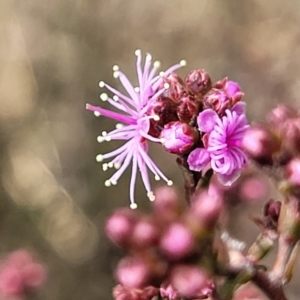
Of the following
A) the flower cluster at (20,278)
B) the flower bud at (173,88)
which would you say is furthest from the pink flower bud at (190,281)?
the flower cluster at (20,278)

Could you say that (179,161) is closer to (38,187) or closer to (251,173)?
(251,173)

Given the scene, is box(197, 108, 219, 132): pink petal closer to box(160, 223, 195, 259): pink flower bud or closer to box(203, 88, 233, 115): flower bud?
box(203, 88, 233, 115): flower bud

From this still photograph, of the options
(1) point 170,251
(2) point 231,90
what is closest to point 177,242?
(1) point 170,251

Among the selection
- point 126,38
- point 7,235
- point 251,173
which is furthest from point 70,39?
point 251,173

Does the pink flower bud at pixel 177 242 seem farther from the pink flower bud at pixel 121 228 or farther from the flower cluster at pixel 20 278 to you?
the flower cluster at pixel 20 278

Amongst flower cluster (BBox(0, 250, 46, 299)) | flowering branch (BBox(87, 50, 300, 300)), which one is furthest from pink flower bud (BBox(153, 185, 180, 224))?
flower cluster (BBox(0, 250, 46, 299))

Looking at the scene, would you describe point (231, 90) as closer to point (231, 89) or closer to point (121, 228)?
point (231, 89)

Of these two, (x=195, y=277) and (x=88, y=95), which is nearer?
(x=195, y=277)
